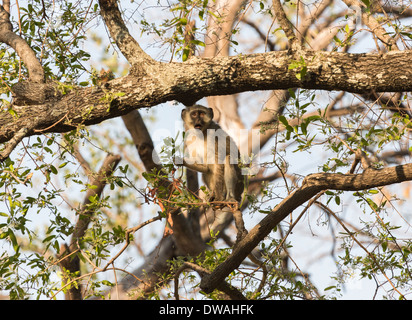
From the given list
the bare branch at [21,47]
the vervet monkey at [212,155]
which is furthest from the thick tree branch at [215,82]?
the vervet monkey at [212,155]

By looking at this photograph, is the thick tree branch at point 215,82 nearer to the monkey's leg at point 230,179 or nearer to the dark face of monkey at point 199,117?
the monkey's leg at point 230,179

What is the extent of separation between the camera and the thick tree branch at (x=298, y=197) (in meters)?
3.45

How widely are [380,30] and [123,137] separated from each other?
6.69 m

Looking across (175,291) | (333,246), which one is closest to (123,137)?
(333,246)

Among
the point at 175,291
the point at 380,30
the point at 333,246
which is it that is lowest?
the point at 175,291

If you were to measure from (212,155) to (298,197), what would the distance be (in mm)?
2285

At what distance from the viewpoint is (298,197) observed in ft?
11.5

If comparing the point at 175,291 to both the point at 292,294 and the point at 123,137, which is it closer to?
the point at 292,294

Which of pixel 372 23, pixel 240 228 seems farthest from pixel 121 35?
pixel 372 23

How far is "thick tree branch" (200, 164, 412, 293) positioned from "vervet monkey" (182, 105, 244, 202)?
1.76m

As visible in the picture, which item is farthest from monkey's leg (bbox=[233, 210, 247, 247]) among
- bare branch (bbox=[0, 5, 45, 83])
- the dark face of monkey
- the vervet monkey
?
the dark face of monkey

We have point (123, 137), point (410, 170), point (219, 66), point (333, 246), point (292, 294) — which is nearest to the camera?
point (410, 170)

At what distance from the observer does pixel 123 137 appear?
392 inches

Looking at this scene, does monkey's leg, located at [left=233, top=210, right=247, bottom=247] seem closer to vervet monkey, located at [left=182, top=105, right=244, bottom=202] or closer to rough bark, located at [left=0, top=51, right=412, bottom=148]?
rough bark, located at [left=0, top=51, right=412, bottom=148]
